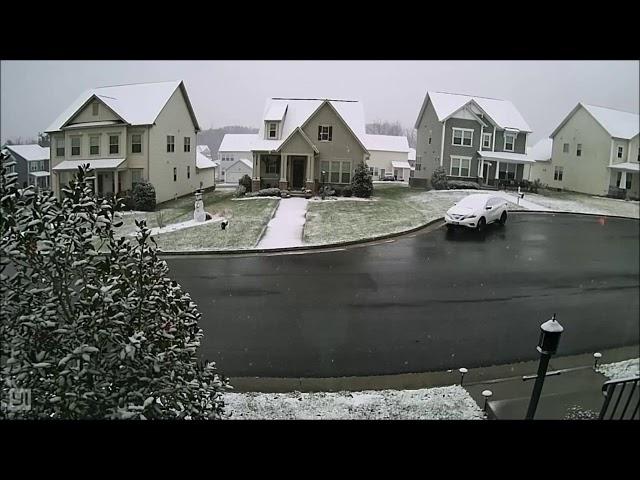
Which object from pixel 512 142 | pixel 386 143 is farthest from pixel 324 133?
pixel 512 142

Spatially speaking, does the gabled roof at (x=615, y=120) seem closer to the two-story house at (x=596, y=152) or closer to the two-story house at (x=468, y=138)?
the two-story house at (x=596, y=152)

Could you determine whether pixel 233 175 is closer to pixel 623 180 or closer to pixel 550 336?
pixel 550 336

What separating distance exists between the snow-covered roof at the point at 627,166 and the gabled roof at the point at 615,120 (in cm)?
16

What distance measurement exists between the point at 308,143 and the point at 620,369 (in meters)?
2.32

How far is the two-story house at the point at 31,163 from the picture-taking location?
6.91ft

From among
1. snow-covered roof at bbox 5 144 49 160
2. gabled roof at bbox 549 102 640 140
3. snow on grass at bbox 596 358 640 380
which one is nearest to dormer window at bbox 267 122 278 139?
snow-covered roof at bbox 5 144 49 160

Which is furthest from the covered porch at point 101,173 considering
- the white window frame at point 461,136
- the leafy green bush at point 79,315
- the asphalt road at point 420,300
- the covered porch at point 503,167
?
the covered porch at point 503,167

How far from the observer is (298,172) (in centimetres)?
266

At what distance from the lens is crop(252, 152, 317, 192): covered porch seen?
263 centimetres

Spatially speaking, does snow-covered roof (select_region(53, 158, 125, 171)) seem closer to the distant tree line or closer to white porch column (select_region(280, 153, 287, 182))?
white porch column (select_region(280, 153, 287, 182))

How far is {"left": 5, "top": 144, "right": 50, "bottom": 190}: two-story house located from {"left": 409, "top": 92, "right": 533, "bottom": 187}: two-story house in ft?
6.37
